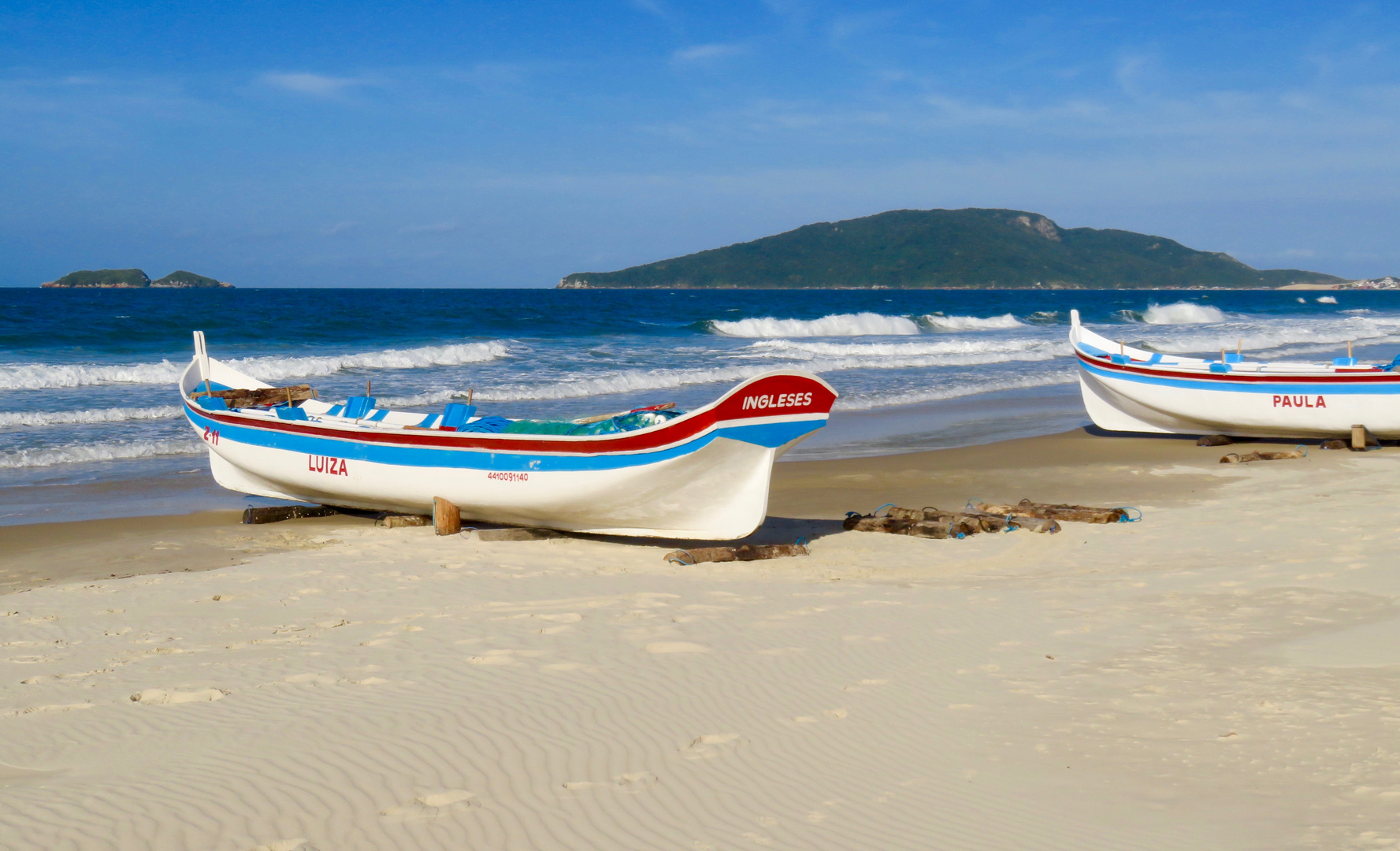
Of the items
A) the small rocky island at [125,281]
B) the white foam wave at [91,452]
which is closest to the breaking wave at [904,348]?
the white foam wave at [91,452]

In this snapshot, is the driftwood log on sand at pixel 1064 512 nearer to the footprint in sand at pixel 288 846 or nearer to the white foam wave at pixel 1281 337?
the footprint in sand at pixel 288 846

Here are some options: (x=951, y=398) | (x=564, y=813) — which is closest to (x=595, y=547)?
(x=564, y=813)

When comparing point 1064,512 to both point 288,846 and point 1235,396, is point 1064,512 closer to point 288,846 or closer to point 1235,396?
point 1235,396

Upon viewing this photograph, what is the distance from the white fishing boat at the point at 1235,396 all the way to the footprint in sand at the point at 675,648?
39.3 ft

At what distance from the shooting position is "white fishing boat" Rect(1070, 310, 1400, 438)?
14.3 metres

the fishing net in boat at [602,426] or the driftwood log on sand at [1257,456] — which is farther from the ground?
the fishing net in boat at [602,426]

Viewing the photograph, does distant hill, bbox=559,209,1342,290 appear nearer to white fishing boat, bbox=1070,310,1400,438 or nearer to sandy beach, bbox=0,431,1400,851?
white fishing boat, bbox=1070,310,1400,438

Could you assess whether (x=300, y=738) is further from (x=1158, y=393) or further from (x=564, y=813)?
(x=1158, y=393)

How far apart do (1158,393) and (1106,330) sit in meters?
43.0

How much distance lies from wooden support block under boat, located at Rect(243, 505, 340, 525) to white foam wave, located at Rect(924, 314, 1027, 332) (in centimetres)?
5161

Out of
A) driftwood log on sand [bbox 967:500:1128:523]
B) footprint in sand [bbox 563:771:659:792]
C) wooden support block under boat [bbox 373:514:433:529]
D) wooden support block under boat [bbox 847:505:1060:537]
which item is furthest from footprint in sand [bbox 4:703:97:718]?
driftwood log on sand [bbox 967:500:1128:523]

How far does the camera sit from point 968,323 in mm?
63594

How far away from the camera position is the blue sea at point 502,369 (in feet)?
46.7

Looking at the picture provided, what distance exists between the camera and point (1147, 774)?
14.3ft
